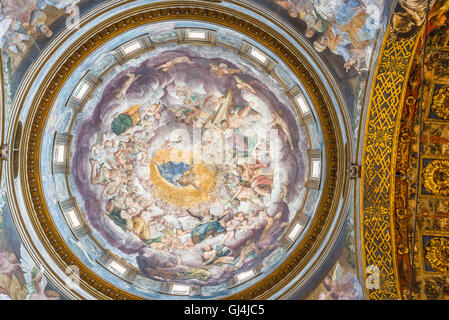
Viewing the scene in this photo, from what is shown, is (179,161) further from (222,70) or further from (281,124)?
(281,124)

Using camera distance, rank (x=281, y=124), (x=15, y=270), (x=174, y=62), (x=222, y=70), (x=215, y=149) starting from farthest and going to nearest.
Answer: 1. (x=215, y=149)
2. (x=281, y=124)
3. (x=222, y=70)
4. (x=174, y=62)
5. (x=15, y=270)

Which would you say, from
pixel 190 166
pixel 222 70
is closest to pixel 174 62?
pixel 222 70

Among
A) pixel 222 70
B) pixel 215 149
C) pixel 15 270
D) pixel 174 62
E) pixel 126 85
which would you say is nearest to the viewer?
pixel 15 270

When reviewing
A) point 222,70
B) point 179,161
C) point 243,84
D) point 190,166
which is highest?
point 222,70

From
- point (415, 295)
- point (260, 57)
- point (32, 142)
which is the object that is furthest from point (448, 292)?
point (32, 142)

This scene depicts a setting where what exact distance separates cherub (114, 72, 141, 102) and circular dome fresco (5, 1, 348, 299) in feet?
0.23

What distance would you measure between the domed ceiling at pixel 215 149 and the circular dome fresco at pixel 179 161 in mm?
73

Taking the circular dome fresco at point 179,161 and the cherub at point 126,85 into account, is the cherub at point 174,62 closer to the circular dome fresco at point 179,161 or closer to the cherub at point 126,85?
the circular dome fresco at point 179,161

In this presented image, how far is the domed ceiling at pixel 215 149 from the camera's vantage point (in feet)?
39.2

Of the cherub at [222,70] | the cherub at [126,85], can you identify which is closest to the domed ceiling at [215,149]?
the cherub at [126,85]

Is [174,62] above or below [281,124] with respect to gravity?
above

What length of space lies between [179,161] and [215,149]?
197 centimetres

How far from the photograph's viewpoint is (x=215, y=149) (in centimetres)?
1911

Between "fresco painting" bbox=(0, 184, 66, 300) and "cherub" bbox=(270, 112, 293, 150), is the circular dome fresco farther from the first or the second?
"fresco painting" bbox=(0, 184, 66, 300)
